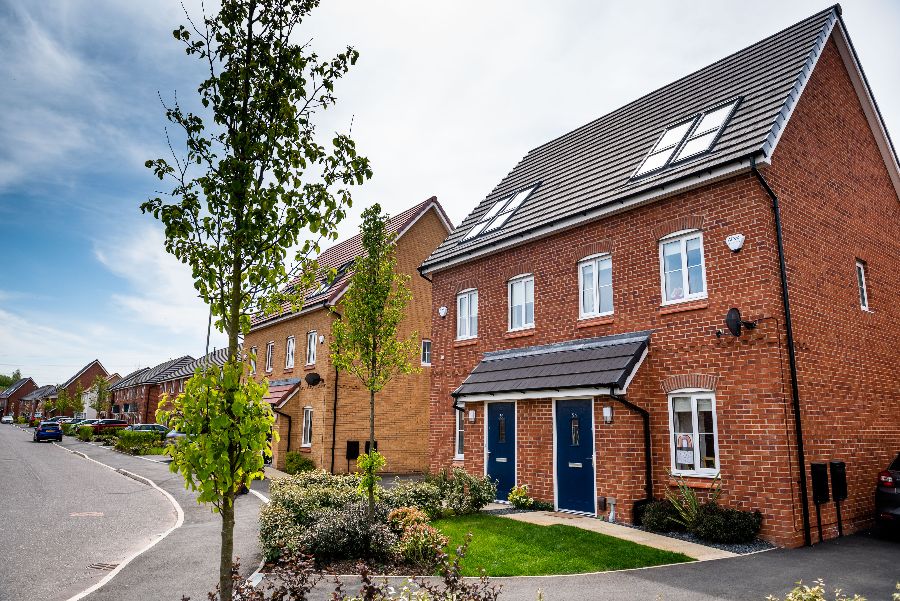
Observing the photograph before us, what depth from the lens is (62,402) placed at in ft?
222

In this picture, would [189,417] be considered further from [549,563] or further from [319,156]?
[549,563]

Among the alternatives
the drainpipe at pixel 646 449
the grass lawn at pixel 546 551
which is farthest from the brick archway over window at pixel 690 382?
the grass lawn at pixel 546 551

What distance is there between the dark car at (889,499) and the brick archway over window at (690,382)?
3.48 metres

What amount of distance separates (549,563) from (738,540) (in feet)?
12.1

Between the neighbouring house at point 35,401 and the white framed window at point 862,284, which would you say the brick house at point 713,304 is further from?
the neighbouring house at point 35,401

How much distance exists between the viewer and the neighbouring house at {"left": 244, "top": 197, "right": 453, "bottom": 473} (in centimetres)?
2266

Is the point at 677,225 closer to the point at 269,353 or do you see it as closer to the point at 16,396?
the point at 269,353

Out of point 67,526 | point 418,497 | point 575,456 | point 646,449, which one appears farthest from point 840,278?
point 67,526

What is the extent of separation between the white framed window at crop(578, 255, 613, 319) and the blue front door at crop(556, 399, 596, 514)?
2.19 meters

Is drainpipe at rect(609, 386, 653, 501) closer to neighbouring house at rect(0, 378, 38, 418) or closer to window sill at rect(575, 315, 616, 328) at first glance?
window sill at rect(575, 315, 616, 328)

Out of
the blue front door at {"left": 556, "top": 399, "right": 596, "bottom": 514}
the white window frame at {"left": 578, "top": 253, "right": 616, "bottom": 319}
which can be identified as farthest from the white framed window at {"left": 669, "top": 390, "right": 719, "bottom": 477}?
the white window frame at {"left": 578, "top": 253, "right": 616, "bottom": 319}

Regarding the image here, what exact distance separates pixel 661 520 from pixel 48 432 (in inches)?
1919

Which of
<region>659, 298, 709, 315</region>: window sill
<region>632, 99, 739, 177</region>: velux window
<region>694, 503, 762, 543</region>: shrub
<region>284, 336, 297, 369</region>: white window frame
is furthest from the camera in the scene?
<region>284, 336, 297, 369</region>: white window frame

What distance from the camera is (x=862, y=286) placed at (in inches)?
535
